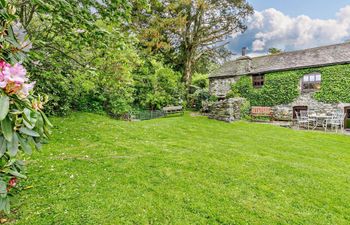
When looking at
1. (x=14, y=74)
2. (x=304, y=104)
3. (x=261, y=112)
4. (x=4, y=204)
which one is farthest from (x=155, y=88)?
(x=14, y=74)

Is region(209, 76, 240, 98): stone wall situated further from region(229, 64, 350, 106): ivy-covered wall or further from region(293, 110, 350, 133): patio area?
region(293, 110, 350, 133): patio area

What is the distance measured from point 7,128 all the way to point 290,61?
65.3 feet

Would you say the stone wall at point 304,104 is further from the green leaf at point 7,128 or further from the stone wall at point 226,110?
the green leaf at point 7,128

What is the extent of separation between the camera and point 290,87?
54.6 ft

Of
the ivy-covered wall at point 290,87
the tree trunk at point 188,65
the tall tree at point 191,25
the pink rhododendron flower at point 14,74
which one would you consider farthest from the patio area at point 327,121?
the pink rhododendron flower at point 14,74

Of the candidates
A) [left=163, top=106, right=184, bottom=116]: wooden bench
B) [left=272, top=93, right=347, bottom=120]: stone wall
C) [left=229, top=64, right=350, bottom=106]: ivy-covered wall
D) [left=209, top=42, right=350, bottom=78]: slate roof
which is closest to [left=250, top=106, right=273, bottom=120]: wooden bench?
[left=272, top=93, right=347, bottom=120]: stone wall

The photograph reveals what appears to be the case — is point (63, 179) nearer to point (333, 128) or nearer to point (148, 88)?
point (148, 88)

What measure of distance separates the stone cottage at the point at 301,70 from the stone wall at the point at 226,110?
4.90 meters

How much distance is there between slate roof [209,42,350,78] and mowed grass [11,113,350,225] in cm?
1122

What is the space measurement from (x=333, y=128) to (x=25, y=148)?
55.9 ft

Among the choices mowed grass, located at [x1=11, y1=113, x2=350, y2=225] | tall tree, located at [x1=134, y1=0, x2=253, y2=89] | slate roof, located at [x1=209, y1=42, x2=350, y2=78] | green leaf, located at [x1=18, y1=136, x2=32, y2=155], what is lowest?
mowed grass, located at [x1=11, y1=113, x2=350, y2=225]

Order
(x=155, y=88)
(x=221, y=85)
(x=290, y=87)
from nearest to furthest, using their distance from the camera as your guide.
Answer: (x=290, y=87)
(x=155, y=88)
(x=221, y=85)

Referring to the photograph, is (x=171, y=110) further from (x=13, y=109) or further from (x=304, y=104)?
(x=13, y=109)

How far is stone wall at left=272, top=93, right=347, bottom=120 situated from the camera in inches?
592
